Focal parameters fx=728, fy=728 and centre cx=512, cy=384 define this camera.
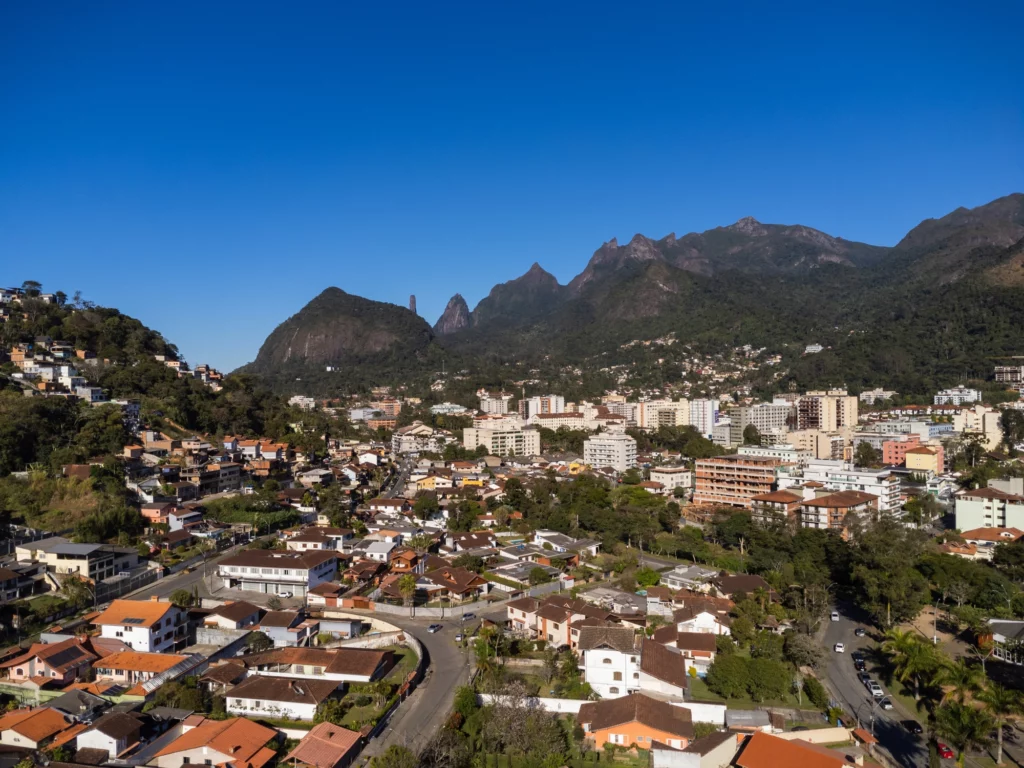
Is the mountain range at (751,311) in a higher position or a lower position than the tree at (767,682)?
higher

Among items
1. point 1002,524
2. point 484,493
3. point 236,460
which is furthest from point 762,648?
point 236,460

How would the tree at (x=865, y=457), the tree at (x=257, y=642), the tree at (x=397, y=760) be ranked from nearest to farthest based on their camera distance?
1. the tree at (x=397, y=760)
2. the tree at (x=257, y=642)
3. the tree at (x=865, y=457)

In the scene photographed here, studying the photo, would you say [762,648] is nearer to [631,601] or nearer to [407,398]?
[631,601]

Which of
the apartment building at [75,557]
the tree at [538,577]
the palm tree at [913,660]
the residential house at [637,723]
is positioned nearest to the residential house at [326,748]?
the residential house at [637,723]

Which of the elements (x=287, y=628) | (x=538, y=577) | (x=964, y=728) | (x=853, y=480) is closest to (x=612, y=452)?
(x=853, y=480)

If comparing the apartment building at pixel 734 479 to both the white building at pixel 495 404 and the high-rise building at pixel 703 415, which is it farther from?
the white building at pixel 495 404
